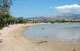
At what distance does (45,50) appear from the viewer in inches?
610

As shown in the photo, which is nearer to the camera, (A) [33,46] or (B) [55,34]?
(A) [33,46]

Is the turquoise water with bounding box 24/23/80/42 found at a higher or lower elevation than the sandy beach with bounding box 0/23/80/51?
lower

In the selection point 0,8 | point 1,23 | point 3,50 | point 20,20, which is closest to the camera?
point 0,8

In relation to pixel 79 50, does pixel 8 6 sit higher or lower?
higher

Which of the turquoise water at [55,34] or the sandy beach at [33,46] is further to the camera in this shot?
the turquoise water at [55,34]

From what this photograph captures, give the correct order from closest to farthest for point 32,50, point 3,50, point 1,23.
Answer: point 1,23
point 3,50
point 32,50

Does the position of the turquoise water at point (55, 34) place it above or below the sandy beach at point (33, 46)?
below

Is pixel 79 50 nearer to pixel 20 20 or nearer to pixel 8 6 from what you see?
pixel 8 6

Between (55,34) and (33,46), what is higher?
(33,46)

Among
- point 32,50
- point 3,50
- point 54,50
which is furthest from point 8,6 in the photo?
point 54,50

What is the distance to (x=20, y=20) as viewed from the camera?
150 metres

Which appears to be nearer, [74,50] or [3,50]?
[3,50]

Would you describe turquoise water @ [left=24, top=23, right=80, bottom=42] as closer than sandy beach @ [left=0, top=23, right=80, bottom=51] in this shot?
No

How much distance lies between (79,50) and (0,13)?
918 centimetres
